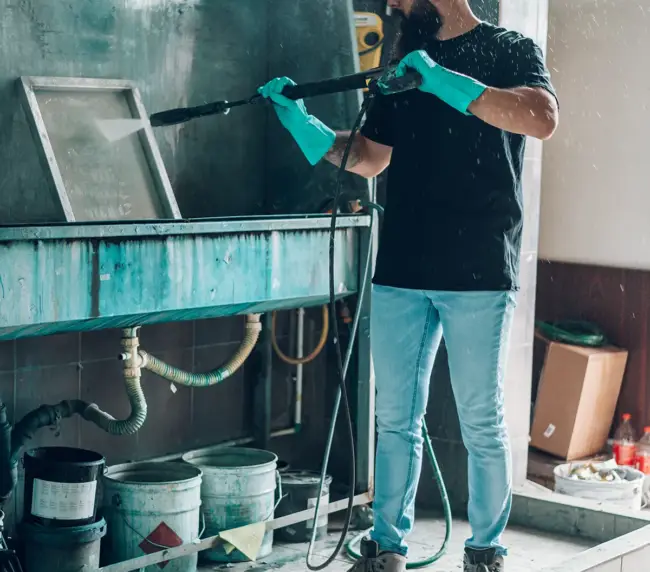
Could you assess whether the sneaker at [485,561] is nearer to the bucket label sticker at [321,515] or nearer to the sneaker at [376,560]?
the sneaker at [376,560]

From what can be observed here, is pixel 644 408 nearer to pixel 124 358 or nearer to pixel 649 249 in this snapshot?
pixel 649 249

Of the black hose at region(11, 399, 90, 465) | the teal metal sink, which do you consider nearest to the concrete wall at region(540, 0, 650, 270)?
the teal metal sink

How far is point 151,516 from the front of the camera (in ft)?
10.3

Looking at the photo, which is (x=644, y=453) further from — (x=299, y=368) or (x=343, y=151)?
(x=343, y=151)

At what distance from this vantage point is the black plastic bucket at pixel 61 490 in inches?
115

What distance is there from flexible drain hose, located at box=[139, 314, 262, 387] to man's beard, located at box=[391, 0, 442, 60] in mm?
1060

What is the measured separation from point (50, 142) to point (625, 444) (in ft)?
9.96

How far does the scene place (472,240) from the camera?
2.78m

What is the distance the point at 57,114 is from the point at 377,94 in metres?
1.02

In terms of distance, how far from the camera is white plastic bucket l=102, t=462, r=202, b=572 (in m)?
3.15

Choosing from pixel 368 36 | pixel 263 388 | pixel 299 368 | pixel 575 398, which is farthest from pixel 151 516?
pixel 575 398

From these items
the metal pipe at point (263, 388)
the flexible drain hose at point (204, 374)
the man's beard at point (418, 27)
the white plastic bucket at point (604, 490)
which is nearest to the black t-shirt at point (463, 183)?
the man's beard at point (418, 27)

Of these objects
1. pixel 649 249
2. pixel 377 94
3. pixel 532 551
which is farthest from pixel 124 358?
pixel 649 249

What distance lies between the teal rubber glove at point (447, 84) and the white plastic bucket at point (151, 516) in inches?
52.8
